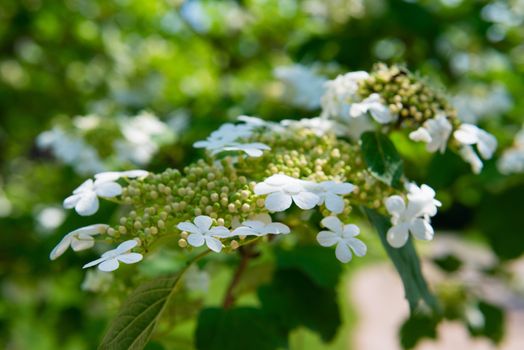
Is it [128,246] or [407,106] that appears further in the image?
[407,106]

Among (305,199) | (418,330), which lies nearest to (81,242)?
(305,199)

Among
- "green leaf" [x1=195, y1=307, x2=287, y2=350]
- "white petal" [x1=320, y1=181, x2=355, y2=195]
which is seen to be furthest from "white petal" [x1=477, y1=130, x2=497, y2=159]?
"green leaf" [x1=195, y1=307, x2=287, y2=350]

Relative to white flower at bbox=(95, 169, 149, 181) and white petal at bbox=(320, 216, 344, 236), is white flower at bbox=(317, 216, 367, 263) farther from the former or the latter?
white flower at bbox=(95, 169, 149, 181)

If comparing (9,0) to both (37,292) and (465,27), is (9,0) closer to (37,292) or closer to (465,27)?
(37,292)

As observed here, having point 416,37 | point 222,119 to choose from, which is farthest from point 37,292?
point 416,37

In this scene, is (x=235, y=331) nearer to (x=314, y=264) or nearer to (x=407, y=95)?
(x=314, y=264)
